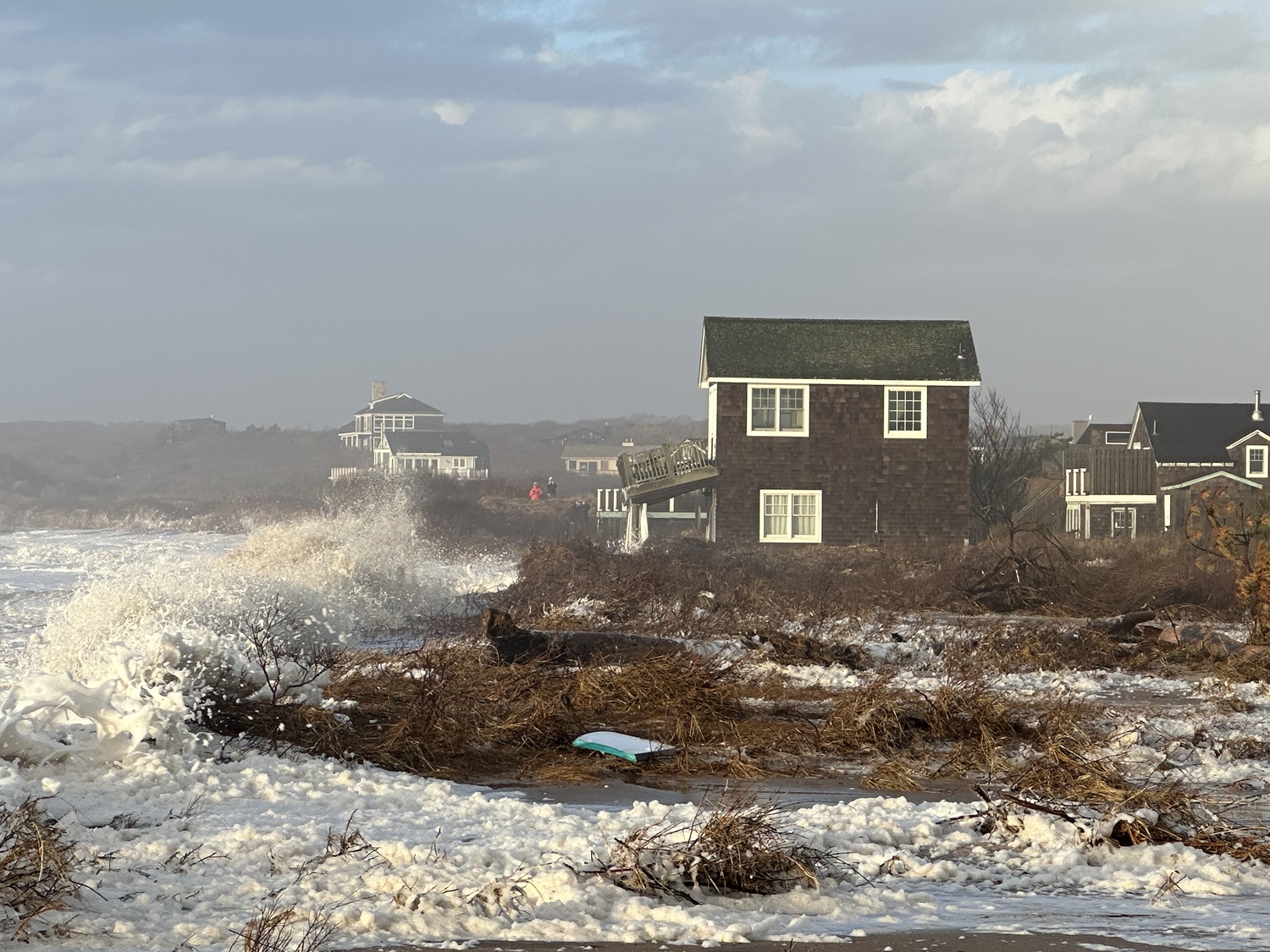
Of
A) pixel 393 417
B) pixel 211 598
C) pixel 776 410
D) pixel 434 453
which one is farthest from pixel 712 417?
pixel 393 417

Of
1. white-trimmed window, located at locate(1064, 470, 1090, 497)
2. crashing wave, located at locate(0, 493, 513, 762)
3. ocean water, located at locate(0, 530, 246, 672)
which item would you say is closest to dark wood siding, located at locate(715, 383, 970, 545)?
crashing wave, located at locate(0, 493, 513, 762)

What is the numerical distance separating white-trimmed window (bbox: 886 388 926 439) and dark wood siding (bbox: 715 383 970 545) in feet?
0.56

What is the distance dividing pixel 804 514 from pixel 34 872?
1329 inches

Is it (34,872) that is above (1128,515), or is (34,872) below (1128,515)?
above

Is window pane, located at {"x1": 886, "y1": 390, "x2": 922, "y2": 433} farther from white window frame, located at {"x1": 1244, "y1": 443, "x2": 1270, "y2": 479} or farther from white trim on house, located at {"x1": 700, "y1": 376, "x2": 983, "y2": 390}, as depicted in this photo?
white window frame, located at {"x1": 1244, "y1": 443, "x2": 1270, "y2": 479}

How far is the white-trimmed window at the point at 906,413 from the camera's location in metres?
39.9

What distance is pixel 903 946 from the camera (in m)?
6.58

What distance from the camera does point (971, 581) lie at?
27172 mm

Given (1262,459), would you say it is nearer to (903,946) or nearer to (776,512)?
(776,512)

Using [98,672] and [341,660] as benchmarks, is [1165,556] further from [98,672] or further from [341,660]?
[98,672]

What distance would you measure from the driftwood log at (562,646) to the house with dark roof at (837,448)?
68.0ft

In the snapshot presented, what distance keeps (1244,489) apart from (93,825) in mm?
55253

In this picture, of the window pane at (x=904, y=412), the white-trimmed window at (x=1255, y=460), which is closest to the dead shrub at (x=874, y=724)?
the window pane at (x=904, y=412)

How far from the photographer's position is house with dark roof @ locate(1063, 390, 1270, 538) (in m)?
57.3
